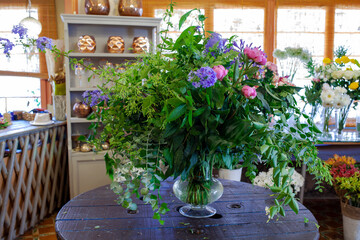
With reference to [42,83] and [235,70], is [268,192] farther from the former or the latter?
[42,83]

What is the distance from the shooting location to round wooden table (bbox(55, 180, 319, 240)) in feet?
3.65

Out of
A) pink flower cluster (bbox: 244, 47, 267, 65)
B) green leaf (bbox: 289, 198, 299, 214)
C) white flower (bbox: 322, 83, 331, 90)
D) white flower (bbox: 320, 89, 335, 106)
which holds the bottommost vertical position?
green leaf (bbox: 289, 198, 299, 214)

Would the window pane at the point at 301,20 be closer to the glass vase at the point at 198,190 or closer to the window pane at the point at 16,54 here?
the window pane at the point at 16,54

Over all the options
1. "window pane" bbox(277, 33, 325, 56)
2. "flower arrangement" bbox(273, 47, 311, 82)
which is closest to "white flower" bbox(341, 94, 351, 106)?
"flower arrangement" bbox(273, 47, 311, 82)

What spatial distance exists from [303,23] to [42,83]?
399cm

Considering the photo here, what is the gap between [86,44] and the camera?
9.48 ft

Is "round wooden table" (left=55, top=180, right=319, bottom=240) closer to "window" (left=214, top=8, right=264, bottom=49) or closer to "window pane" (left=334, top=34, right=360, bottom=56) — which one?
"window" (left=214, top=8, right=264, bottom=49)

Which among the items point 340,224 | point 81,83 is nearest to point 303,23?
point 340,224

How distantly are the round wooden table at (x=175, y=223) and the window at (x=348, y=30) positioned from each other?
4.29 m

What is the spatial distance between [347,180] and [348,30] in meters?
3.41

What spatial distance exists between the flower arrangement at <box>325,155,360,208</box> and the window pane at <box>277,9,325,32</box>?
2.96 metres

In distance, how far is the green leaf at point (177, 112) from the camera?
2.98 ft

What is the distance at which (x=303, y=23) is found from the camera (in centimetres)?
490

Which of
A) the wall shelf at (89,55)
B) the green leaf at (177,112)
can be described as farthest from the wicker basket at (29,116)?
the green leaf at (177,112)
